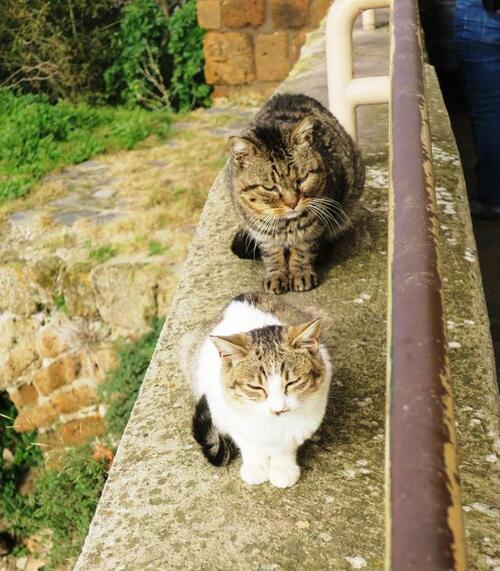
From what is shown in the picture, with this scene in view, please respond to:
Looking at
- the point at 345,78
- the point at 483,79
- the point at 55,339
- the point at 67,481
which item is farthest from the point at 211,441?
the point at 483,79

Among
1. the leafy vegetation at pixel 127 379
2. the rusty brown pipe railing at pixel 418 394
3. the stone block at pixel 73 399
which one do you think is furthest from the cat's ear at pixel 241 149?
the stone block at pixel 73 399

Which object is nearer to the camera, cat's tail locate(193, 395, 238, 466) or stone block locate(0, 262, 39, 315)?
cat's tail locate(193, 395, 238, 466)

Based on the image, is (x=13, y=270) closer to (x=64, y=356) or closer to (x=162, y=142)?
(x=64, y=356)

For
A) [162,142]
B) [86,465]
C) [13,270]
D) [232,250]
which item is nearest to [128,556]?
[232,250]

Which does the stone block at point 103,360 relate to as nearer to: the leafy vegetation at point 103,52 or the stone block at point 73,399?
the stone block at point 73,399

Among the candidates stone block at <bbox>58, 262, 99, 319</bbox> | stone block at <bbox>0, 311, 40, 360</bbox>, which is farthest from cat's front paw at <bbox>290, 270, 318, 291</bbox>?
stone block at <bbox>0, 311, 40, 360</bbox>

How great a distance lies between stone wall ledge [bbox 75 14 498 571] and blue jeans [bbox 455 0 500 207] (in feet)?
5.95

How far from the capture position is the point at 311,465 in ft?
5.11

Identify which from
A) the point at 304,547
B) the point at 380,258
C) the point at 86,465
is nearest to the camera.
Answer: the point at 304,547

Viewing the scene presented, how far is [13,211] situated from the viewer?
4.59 meters

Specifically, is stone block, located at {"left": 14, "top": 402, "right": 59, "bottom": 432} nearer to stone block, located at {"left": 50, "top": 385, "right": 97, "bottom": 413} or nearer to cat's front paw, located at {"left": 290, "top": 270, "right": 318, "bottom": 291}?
stone block, located at {"left": 50, "top": 385, "right": 97, "bottom": 413}

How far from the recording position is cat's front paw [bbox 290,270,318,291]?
87.6 inches

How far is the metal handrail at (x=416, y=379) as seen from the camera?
0.52 meters

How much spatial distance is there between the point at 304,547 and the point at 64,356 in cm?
295
